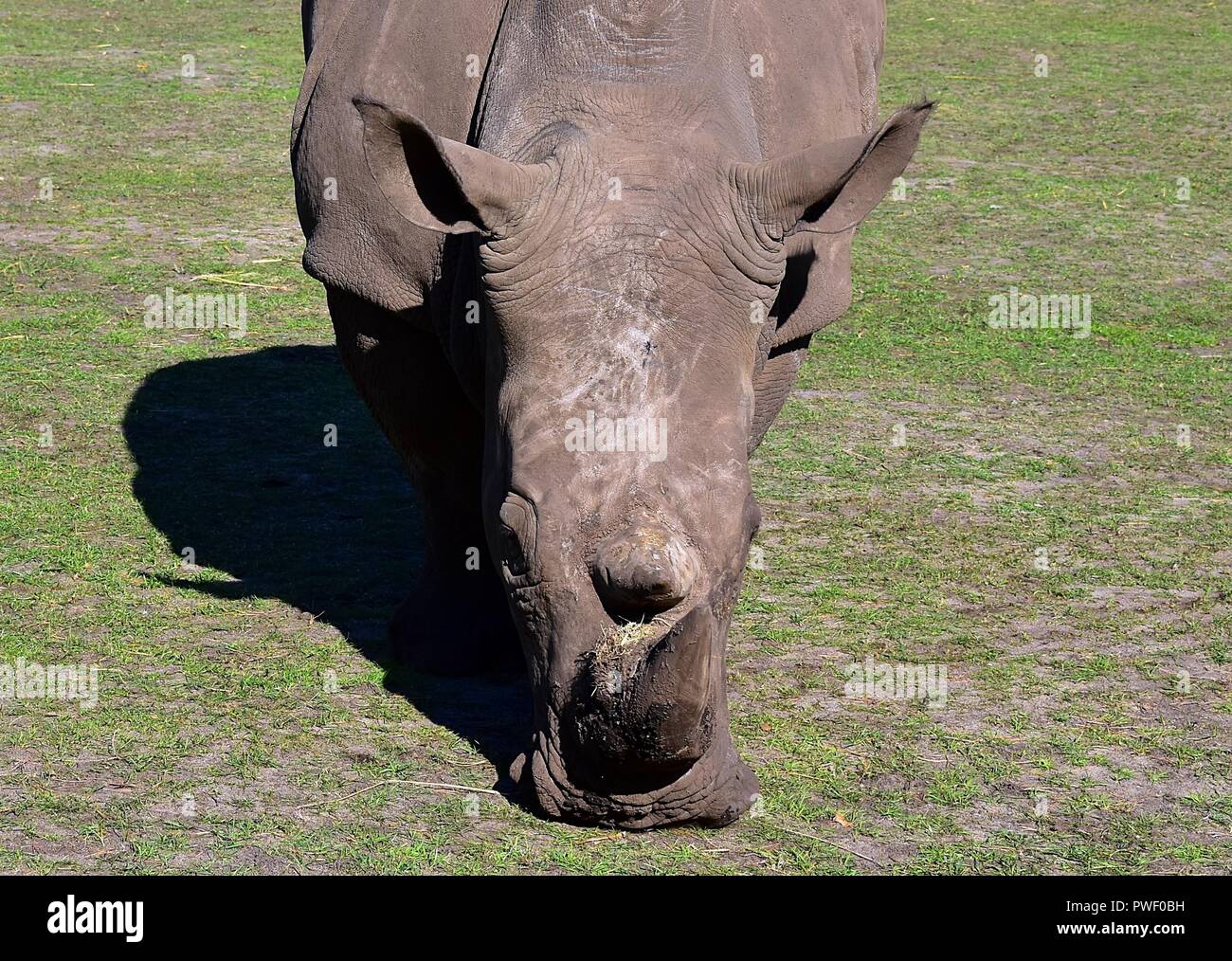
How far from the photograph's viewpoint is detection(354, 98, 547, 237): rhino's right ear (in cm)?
477

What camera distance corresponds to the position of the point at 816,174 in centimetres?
495

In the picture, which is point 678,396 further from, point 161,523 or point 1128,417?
point 1128,417

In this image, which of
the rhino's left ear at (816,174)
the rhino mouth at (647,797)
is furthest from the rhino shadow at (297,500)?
the rhino's left ear at (816,174)

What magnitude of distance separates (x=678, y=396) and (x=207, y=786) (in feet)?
5.98

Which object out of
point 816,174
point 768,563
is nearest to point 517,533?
point 816,174

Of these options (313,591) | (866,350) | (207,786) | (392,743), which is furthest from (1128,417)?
(207,786)

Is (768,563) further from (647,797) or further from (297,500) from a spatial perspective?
(647,797)

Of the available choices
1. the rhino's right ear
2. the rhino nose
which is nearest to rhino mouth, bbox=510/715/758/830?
the rhino nose

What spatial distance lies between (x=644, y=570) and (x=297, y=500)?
12.2ft

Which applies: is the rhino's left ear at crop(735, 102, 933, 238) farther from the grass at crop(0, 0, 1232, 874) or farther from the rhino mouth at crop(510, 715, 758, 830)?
the grass at crop(0, 0, 1232, 874)

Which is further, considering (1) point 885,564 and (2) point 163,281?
(2) point 163,281

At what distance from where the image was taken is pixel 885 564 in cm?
731

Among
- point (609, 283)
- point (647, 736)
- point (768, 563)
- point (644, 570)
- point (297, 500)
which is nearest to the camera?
point (644, 570)

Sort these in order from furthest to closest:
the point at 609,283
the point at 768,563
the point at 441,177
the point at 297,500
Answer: the point at 297,500 < the point at 768,563 < the point at 441,177 < the point at 609,283
